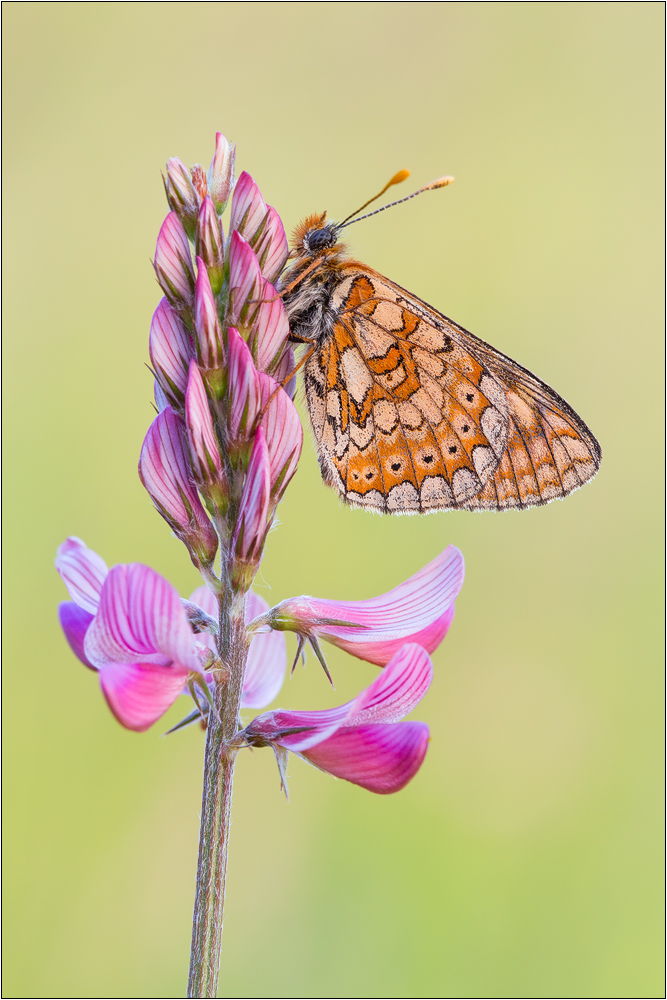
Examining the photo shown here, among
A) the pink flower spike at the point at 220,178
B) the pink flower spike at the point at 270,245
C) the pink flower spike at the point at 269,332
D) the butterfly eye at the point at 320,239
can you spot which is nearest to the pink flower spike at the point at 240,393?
the pink flower spike at the point at 269,332

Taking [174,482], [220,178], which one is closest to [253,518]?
[174,482]

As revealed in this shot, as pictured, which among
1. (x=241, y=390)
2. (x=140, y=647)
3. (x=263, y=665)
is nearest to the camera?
(x=140, y=647)

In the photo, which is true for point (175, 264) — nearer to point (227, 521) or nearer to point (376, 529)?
point (227, 521)

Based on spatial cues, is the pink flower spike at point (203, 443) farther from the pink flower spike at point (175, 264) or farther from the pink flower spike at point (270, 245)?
the pink flower spike at point (270, 245)

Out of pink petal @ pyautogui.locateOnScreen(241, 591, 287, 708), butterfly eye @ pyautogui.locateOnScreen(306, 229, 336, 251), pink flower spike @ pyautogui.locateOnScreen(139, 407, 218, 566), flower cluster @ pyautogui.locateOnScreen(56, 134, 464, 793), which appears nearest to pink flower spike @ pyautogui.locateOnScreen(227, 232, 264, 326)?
flower cluster @ pyautogui.locateOnScreen(56, 134, 464, 793)

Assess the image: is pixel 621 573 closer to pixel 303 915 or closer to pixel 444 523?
pixel 444 523

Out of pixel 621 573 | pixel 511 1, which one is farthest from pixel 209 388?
pixel 511 1
